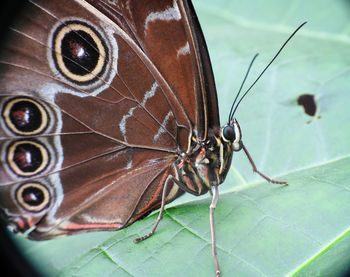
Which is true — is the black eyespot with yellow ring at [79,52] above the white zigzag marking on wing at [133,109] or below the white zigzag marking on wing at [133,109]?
above

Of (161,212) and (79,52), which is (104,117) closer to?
(79,52)

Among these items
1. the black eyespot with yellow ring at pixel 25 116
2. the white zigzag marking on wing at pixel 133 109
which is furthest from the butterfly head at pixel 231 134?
the black eyespot with yellow ring at pixel 25 116

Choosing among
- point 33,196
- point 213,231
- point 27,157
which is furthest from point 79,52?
point 213,231

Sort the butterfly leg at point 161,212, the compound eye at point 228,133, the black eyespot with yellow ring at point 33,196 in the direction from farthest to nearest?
the black eyespot with yellow ring at point 33,196, the compound eye at point 228,133, the butterfly leg at point 161,212

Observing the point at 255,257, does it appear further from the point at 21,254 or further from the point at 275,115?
the point at 21,254

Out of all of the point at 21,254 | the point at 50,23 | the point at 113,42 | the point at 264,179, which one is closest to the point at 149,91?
the point at 113,42

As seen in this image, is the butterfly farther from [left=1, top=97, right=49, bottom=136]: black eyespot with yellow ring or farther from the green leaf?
the green leaf

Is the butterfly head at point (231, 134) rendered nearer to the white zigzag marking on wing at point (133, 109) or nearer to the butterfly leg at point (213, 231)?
the butterfly leg at point (213, 231)
